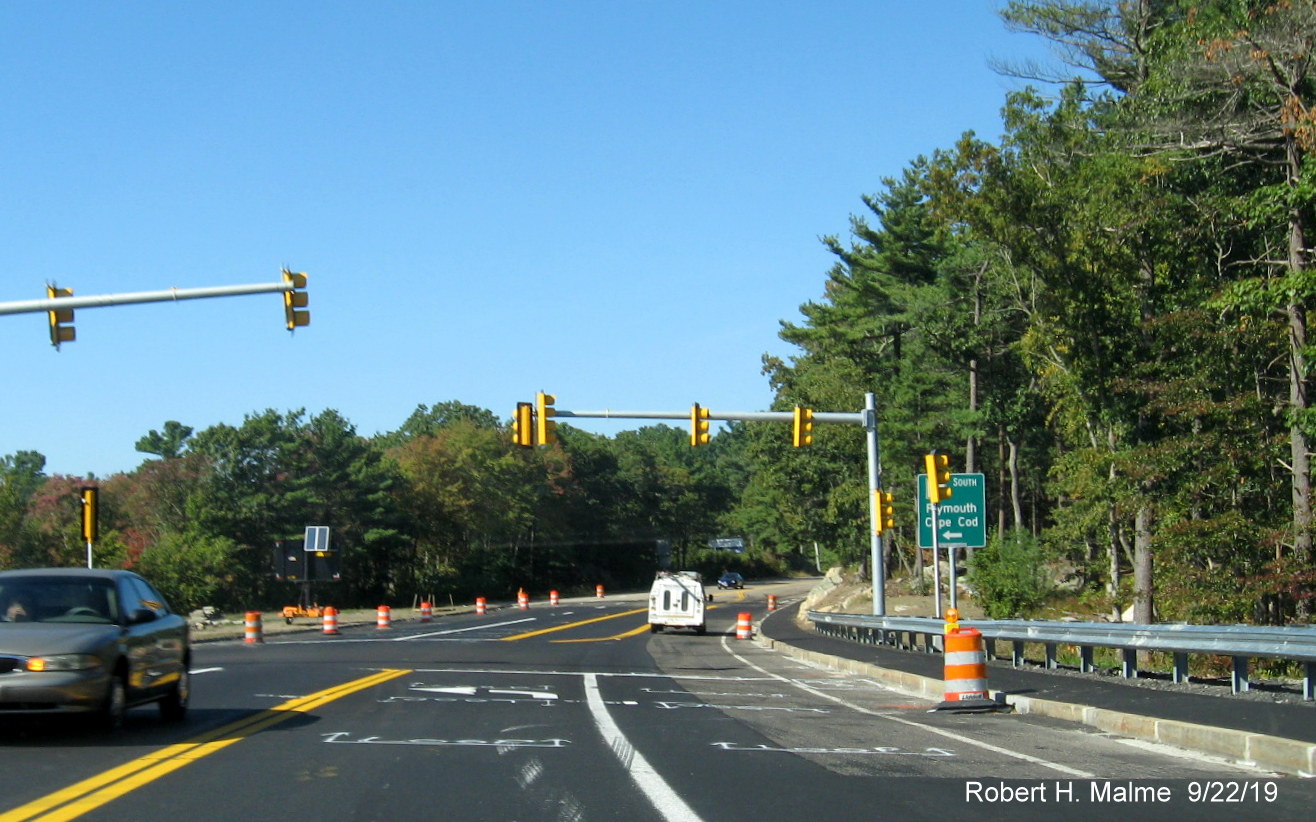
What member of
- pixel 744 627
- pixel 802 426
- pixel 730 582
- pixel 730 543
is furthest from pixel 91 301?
pixel 730 543

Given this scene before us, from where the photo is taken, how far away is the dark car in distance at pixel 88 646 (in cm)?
1031

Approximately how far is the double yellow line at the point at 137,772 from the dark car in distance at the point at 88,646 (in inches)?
28.1

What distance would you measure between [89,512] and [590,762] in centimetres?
1763

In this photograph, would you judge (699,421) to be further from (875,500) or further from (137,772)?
(137,772)

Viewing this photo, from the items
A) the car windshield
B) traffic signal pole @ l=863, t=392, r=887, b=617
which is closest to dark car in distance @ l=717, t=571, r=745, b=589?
traffic signal pole @ l=863, t=392, r=887, b=617

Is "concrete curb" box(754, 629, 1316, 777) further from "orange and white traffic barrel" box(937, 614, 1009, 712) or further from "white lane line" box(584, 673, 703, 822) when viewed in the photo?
"white lane line" box(584, 673, 703, 822)

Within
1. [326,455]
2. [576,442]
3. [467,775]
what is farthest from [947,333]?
[576,442]

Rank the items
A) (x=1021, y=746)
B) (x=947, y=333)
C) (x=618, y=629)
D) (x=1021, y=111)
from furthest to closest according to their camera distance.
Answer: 1. (x=947, y=333)
2. (x=618, y=629)
3. (x=1021, y=111)
4. (x=1021, y=746)

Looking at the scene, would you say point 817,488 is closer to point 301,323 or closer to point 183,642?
point 301,323

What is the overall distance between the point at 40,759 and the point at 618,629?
36561 mm

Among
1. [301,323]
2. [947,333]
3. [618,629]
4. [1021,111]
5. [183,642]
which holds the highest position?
[1021,111]

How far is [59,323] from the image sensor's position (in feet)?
61.8

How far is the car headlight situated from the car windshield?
860 mm

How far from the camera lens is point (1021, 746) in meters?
11.6
